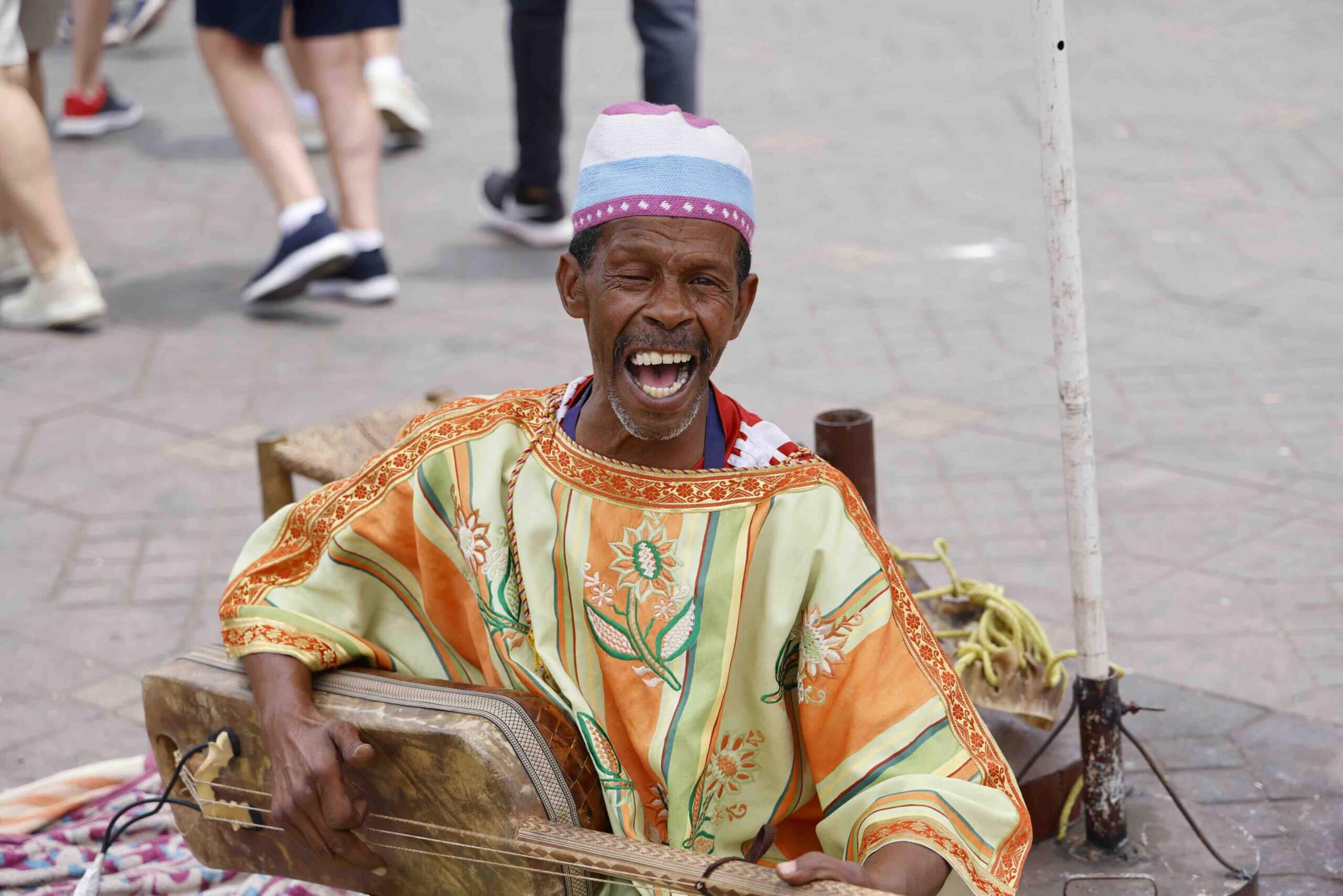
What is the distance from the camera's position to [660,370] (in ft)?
7.08

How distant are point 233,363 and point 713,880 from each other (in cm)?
414

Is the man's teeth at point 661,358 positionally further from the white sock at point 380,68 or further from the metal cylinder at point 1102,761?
the white sock at point 380,68

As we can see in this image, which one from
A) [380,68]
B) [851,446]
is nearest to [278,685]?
[851,446]

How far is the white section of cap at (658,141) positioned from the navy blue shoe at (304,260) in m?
3.80

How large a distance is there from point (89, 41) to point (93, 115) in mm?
501

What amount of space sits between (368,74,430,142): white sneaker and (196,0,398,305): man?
6.53 feet

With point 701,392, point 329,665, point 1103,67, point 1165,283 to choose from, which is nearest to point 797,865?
point 701,392

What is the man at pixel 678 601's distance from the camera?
2.09m

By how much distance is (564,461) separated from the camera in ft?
Answer: 7.38

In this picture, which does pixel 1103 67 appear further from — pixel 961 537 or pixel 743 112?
pixel 961 537

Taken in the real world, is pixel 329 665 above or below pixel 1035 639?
above

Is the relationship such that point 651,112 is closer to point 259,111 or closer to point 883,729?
point 883,729

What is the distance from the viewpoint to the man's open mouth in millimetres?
2131

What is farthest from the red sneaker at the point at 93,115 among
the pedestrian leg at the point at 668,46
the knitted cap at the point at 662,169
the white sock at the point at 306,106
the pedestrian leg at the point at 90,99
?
the knitted cap at the point at 662,169
